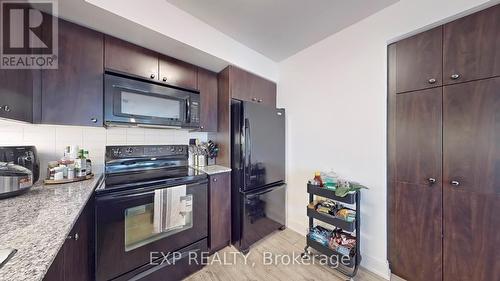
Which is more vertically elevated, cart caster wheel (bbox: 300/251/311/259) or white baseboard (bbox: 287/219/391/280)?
white baseboard (bbox: 287/219/391/280)

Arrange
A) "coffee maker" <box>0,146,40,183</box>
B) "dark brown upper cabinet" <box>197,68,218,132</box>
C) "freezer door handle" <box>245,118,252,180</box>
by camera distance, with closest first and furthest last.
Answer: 1. "coffee maker" <box>0,146,40,183</box>
2. "freezer door handle" <box>245,118,252,180</box>
3. "dark brown upper cabinet" <box>197,68,218,132</box>

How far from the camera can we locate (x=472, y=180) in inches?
48.6

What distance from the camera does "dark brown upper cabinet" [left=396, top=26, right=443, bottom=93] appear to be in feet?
4.49

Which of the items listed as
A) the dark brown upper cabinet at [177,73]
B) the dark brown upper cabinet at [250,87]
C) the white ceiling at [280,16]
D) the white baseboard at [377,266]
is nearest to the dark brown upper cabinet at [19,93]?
the dark brown upper cabinet at [177,73]

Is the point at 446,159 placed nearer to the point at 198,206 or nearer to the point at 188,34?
the point at 198,206

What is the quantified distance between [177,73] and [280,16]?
117cm

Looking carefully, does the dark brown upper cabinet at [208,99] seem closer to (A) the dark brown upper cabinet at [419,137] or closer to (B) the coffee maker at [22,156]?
(B) the coffee maker at [22,156]

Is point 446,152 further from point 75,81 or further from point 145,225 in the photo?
point 75,81

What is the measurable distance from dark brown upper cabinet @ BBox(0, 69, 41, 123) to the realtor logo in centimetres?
4

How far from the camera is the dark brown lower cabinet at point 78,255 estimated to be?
877mm

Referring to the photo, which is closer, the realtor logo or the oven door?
the realtor logo

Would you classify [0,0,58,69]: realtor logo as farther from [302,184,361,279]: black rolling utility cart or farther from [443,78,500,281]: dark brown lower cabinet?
[443,78,500,281]: dark brown lower cabinet

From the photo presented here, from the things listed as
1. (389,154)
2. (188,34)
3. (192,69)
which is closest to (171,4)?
(188,34)

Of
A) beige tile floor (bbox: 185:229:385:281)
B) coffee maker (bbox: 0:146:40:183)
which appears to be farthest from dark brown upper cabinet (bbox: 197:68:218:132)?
beige tile floor (bbox: 185:229:385:281)
